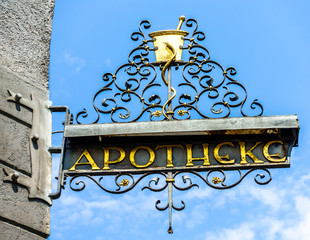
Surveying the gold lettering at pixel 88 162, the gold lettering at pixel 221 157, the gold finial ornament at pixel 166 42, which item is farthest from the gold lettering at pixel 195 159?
the gold finial ornament at pixel 166 42

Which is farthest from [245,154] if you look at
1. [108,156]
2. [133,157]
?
[108,156]

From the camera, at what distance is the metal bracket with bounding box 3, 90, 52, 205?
18.4 feet

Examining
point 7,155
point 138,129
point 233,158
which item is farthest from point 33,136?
point 233,158

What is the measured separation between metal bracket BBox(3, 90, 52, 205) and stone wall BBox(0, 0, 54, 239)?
0.03m

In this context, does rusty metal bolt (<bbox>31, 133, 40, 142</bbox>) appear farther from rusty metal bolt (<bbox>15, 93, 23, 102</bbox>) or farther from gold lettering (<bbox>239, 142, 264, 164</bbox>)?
gold lettering (<bbox>239, 142, 264, 164</bbox>)

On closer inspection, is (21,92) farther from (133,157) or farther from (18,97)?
(133,157)

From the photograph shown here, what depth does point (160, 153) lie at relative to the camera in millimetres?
6246

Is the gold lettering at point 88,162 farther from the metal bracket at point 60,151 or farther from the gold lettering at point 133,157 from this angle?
the gold lettering at point 133,157

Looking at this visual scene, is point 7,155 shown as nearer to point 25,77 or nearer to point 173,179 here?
point 25,77

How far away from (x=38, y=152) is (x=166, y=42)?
1707 mm

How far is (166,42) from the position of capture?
6.92 metres

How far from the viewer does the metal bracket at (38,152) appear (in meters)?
5.59

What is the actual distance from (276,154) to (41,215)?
1.89 meters

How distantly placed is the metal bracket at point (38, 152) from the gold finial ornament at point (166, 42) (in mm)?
1210
